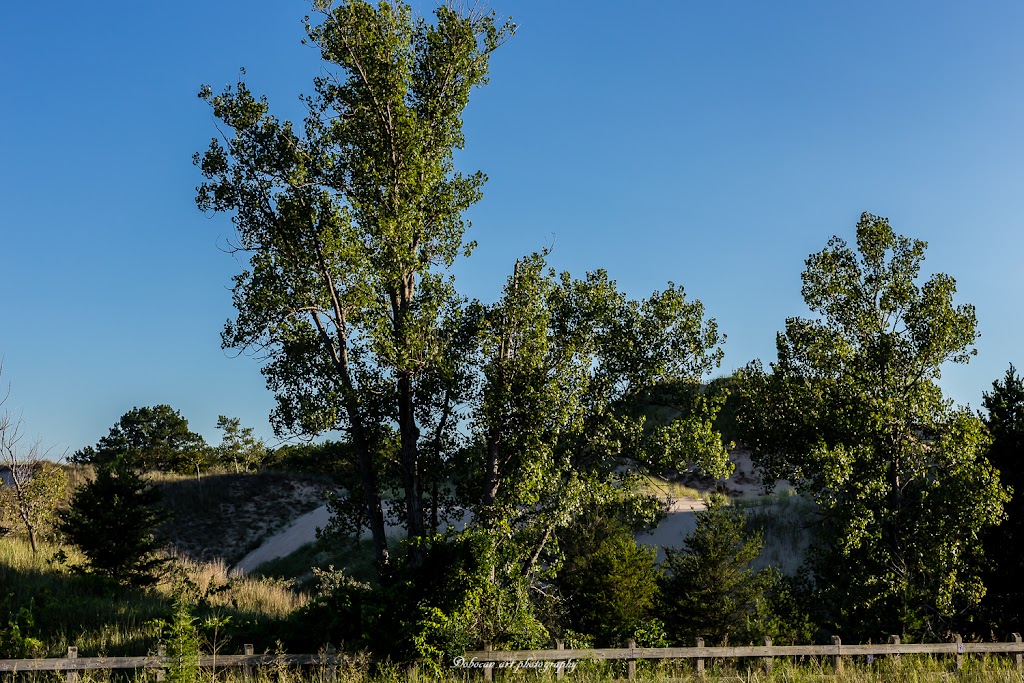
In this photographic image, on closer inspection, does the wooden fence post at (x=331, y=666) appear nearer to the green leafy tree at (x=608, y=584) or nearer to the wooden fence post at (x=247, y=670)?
the wooden fence post at (x=247, y=670)

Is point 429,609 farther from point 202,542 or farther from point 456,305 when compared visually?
point 202,542

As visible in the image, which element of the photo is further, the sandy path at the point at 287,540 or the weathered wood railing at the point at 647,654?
the sandy path at the point at 287,540

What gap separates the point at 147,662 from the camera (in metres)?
15.6

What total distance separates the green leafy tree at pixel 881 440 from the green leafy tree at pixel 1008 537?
0.79 m

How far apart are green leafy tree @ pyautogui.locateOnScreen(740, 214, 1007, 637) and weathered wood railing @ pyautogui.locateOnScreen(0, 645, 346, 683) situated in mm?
13395

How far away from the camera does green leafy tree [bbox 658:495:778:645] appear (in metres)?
22.8

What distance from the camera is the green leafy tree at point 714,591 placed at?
2283cm

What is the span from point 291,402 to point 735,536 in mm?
13396

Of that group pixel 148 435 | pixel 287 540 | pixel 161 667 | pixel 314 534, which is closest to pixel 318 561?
pixel 314 534

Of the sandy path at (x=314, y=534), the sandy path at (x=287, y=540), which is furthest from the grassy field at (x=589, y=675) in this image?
the sandy path at (x=287, y=540)

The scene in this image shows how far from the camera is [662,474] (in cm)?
2042

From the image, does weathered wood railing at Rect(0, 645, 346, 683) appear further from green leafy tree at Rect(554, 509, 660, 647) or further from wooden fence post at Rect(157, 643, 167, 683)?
green leafy tree at Rect(554, 509, 660, 647)

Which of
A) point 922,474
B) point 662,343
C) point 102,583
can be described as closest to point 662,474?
point 662,343

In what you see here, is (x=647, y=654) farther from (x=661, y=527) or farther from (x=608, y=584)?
(x=661, y=527)
